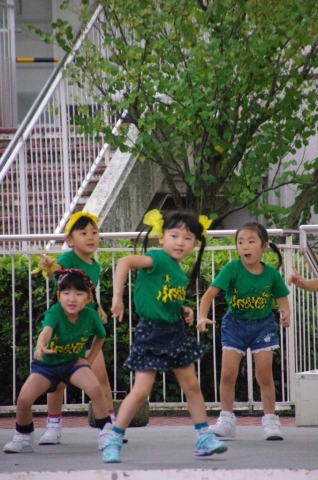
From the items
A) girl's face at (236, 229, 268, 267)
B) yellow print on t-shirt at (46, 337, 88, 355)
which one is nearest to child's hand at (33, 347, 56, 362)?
yellow print on t-shirt at (46, 337, 88, 355)

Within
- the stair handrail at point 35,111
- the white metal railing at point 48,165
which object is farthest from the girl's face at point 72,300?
the stair handrail at point 35,111

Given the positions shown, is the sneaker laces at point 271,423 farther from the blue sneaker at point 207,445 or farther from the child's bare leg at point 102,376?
the blue sneaker at point 207,445

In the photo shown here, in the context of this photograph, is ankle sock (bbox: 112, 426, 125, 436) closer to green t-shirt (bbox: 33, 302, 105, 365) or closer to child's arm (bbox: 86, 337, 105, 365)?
green t-shirt (bbox: 33, 302, 105, 365)

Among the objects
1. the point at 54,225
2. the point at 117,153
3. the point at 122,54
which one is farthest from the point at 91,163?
the point at 122,54

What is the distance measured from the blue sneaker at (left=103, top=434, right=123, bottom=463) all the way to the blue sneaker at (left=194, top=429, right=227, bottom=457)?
0.42m

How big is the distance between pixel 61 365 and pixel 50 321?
0.29 metres

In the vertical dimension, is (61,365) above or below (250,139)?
below

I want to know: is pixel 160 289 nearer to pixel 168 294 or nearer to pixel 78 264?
pixel 168 294

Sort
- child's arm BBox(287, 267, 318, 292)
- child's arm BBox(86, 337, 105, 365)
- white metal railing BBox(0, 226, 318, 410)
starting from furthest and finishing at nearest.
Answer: white metal railing BBox(0, 226, 318, 410) → child's arm BBox(287, 267, 318, 292) → child's arm BBox(86, 337, 105, 365)

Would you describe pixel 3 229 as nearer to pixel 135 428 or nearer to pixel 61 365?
pixel 135 428

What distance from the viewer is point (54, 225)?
1187cm

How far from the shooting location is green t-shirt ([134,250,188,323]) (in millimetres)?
6012

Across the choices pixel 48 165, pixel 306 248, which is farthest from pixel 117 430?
pixel 48 165

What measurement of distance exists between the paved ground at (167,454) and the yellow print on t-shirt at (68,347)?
22.7 inches
